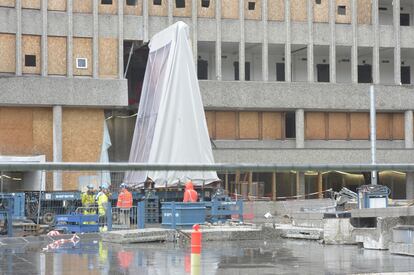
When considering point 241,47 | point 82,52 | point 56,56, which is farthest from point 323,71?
point 56,56

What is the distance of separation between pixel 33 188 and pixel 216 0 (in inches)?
1082

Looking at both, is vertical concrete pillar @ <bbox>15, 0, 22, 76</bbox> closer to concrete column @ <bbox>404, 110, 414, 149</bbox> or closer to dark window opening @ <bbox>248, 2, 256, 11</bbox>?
dark window opening @ <bbox>248, 2, 256, 11</bbox>

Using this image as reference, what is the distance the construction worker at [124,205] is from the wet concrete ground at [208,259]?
17.8 ft

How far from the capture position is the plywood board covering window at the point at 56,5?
158ft

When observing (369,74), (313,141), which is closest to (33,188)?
(313,141)

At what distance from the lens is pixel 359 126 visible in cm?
5462

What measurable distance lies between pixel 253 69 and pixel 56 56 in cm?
1490

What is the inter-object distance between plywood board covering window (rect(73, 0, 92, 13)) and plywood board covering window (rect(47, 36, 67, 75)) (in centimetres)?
230

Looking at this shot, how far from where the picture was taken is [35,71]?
47312 millimetres

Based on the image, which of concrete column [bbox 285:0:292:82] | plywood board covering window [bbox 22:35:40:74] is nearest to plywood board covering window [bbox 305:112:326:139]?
concrete column [bbox 285:0:292:82]

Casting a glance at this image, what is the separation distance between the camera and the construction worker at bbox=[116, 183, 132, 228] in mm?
27075

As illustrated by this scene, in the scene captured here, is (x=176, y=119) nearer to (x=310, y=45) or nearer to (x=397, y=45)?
(x=310, y=45)

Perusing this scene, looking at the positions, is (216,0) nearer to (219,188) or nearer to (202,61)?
(202,61)

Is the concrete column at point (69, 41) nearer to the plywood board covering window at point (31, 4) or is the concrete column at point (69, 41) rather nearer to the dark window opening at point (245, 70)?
the plywood board covering window at point (31, 4)
